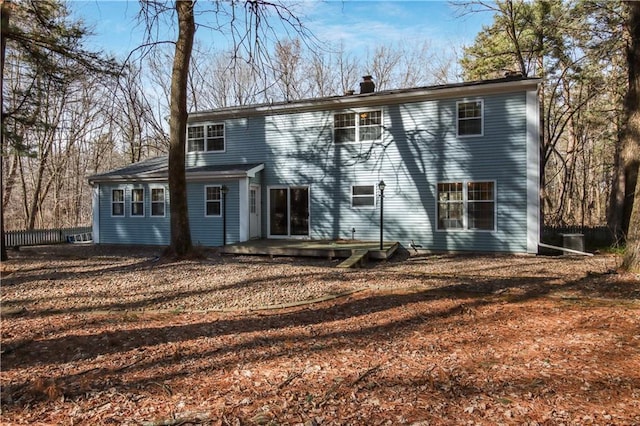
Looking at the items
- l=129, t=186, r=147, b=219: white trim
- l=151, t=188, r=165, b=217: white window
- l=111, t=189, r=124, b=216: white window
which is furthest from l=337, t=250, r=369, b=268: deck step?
l=111, t=189, r=124, b=216: white window

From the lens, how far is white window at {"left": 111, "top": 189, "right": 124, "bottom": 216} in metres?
16.3

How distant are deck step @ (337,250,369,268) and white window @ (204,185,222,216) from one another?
5.87 meters

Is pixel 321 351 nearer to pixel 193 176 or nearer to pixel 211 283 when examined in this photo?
pixel 211 283

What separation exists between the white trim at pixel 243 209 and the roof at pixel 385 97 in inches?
117

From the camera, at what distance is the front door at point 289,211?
14.8 meters

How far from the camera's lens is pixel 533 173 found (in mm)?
11781

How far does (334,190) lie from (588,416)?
39.1 feet

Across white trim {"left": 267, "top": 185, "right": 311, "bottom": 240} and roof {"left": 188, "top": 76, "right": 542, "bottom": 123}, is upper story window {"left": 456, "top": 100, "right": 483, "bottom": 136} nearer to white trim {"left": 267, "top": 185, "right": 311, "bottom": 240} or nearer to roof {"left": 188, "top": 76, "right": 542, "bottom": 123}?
roof {"left": 188, "top": 76, "right": 542, "bottom": 123}

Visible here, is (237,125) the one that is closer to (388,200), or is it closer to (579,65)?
(388,200)

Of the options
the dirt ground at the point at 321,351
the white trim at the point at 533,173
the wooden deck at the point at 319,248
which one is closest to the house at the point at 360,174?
the white trim at the point at 533,173

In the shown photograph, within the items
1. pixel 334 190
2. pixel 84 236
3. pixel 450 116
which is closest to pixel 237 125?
pixel 334 190

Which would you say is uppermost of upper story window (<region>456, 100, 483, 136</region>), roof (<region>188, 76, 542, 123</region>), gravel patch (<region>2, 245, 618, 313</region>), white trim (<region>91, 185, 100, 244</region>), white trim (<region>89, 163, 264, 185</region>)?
roof (<region>188, 76, 542, 123</region>)

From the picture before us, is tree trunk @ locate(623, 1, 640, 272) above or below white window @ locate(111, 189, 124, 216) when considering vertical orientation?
above

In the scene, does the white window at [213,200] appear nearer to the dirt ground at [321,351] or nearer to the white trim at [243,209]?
the white trim at [243,209]
